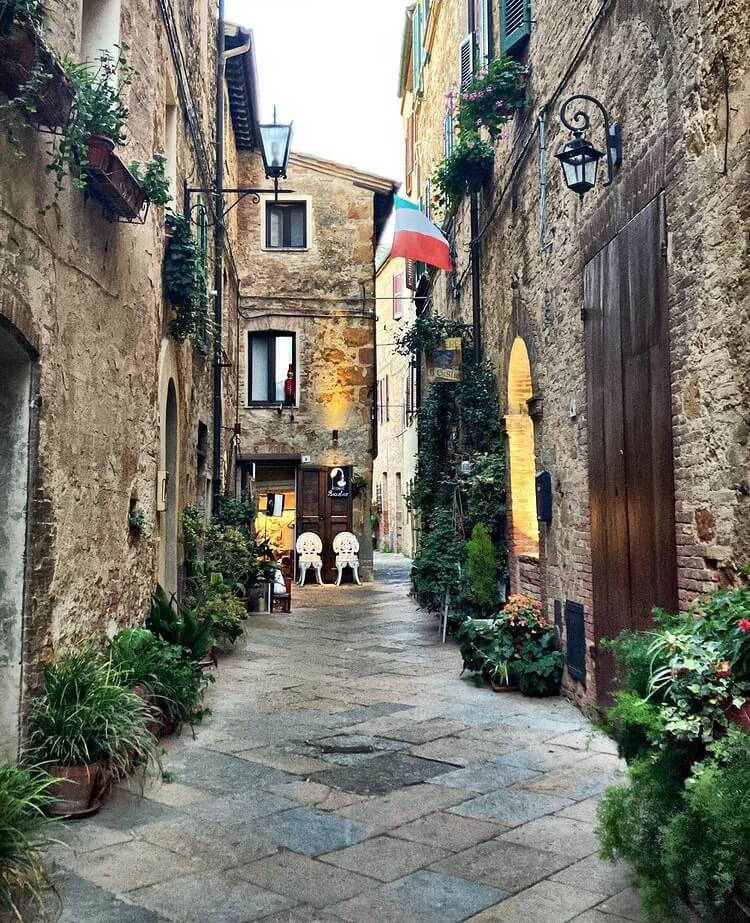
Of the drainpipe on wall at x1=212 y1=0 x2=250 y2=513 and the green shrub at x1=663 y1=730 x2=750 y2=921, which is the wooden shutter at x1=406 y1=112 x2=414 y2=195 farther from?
the green shrub at x1=663 y1=730 x2=750 y2=921

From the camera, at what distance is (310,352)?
17.0 m

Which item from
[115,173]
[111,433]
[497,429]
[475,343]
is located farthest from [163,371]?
[475,343]

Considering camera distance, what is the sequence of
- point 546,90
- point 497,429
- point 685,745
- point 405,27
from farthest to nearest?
1. point 405,27
2. point 497,429
3. point 546,90
4. point 685,745

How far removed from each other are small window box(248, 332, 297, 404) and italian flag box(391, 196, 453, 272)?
269 inches

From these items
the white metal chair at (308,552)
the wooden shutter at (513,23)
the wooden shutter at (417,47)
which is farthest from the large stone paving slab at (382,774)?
the wooden shutter at (417,47)

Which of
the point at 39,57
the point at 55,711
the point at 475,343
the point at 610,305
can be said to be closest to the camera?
the point at 39,57

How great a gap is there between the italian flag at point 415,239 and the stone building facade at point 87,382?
275cm

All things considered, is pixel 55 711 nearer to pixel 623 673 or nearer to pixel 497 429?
pixel 623 673

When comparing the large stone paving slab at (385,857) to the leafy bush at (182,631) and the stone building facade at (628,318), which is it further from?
the leafy bush at (182,631)

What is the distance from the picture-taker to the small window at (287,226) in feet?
56.7

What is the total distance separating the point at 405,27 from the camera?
18.6 meters

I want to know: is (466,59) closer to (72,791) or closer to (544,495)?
(544,495)

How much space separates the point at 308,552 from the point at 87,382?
11.3m

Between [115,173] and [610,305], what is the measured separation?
10.0ft
